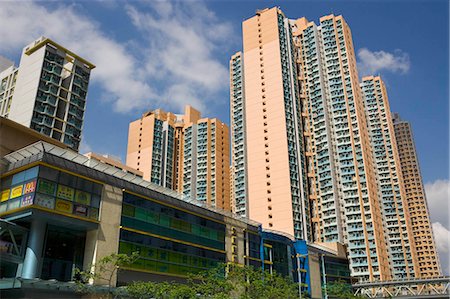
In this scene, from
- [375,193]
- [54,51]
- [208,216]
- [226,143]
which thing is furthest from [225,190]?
[208,216]

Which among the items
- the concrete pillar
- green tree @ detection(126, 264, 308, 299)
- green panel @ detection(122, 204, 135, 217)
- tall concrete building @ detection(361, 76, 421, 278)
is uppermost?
tall concrete building @ detection(361, 76, 421, 278)

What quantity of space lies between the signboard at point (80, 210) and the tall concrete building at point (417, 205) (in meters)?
150

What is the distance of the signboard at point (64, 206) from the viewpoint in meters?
40.2

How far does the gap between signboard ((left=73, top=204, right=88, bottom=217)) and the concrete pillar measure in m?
3.02

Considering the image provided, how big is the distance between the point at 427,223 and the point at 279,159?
103m

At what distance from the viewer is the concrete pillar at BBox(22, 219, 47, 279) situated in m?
37.5

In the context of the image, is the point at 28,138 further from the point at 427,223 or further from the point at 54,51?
the point at 427,223

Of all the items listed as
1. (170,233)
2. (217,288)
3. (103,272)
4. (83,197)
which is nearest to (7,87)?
(170,233)

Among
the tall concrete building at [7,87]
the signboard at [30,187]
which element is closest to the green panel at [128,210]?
the signboard at [30,187]

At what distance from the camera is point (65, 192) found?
4134 cm

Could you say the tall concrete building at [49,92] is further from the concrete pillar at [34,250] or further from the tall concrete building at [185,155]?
the concrete pillar at [34,250]

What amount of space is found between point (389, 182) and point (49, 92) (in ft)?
343

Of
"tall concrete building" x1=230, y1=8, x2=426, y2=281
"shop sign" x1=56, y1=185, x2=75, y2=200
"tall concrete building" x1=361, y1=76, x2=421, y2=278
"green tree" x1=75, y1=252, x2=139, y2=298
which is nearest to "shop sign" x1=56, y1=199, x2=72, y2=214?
"shop sign" x1=56, y1=185, x2=75, y2=200

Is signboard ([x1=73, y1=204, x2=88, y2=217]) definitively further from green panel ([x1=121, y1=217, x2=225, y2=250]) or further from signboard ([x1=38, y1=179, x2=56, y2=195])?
green panel ([x1=121, y1=217, x2=225, y2=250])
